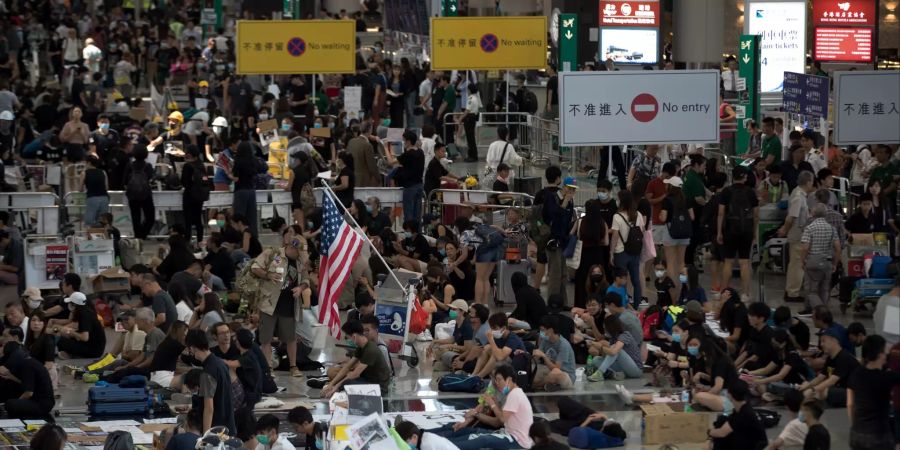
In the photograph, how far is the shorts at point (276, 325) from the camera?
639 inches

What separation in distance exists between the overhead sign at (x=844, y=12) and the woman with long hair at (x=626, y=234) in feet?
63.2

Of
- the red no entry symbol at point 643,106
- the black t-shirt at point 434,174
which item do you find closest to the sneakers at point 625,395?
the red no entry symbol at point 643,106

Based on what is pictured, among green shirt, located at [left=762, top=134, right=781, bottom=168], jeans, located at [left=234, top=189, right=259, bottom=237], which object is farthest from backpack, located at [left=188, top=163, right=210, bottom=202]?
green shirt, located at [left=762, top=134, right=781, bottom=168]

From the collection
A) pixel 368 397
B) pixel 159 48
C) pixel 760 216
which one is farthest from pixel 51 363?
pixel 159 48

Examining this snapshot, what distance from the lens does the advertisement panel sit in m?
36.1

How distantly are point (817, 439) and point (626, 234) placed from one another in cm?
698

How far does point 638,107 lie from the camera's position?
2006 centimetres

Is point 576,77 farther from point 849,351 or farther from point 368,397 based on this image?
point 368,397

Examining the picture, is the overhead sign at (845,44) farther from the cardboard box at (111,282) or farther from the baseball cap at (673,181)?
the cardboard box at (111,282)

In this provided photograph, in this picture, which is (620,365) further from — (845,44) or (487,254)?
(845,44)

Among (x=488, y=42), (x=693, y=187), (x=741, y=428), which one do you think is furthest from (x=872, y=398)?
(x=488, y=42)

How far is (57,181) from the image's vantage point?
2452cm

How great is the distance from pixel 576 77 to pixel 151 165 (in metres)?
7.31

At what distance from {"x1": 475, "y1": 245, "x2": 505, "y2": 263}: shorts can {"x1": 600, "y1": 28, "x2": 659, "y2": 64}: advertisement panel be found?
701 inches
